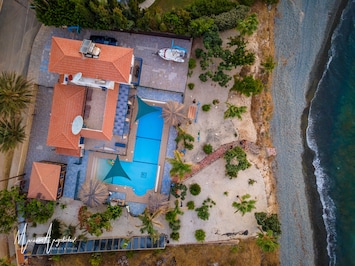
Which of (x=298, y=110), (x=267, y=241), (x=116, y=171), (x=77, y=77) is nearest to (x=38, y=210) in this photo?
(x=116, y=171)

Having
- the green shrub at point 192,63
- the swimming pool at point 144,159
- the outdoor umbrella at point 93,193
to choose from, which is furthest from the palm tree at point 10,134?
the green shrub at point 192,63

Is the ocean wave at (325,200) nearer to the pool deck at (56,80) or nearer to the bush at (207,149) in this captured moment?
the bush at (207,149)

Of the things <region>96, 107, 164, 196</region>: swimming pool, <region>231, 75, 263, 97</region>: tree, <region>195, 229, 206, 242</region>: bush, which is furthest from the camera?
<region>96, 107, 164, 196</region>: swimming pool

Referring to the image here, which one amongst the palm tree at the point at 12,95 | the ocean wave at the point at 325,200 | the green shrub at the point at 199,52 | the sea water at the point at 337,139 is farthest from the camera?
the ocean wave at the point at 325,200

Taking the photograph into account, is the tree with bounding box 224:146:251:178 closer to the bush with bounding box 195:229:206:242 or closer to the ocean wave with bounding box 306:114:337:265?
the bush with bounding box 195:229:206:242

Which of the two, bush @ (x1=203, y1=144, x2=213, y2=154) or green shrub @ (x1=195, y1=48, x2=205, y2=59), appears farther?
bush @ (x1=203, y1=144, x2=213, y2=154)

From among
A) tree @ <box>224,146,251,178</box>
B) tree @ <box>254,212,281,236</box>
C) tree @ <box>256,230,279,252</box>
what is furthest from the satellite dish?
tree @ <box>256,230,279,252</box>

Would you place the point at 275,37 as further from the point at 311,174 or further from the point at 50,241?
the point at 50,241
